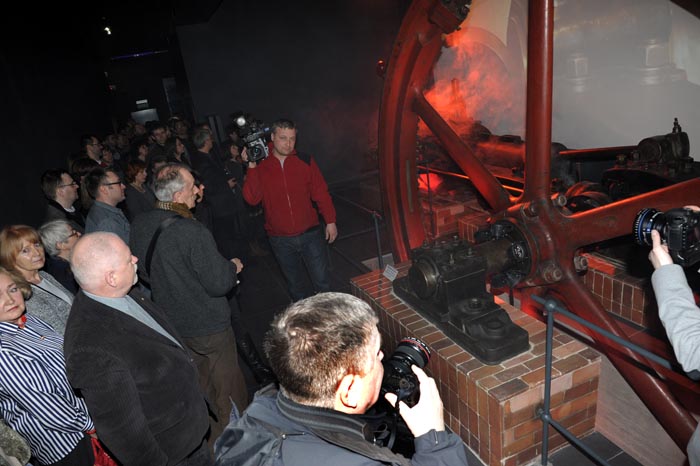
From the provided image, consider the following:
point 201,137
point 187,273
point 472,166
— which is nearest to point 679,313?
point 472,166

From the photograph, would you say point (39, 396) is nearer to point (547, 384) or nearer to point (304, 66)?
point (547, 384)

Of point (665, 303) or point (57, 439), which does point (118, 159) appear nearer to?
point (57, 439)

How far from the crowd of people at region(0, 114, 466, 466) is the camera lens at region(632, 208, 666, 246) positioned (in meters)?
1.08

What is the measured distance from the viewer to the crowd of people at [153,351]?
1235 mm

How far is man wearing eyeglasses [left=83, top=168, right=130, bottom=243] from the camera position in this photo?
367cm

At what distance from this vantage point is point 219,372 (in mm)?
3027

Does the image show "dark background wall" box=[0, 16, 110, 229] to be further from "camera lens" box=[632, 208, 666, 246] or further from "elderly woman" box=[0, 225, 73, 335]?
"camera lens" box=[632, 208, 666, 246]

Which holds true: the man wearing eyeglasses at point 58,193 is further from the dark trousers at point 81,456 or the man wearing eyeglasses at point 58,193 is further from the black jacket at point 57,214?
the dark trousers at point 81,456

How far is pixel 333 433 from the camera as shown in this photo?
3.87 ft

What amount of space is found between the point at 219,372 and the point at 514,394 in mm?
1901

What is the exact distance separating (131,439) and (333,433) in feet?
4.07

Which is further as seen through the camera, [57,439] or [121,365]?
[57,439]

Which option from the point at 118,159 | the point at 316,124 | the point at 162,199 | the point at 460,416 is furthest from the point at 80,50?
the point at 460,416

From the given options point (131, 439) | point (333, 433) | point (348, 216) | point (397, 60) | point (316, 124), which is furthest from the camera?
point (316, 124)
